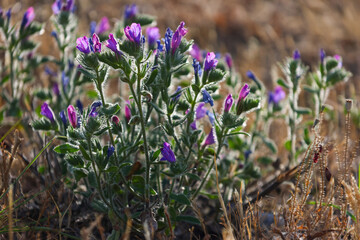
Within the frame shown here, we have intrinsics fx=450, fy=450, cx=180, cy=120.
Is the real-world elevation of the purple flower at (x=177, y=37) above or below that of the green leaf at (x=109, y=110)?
above

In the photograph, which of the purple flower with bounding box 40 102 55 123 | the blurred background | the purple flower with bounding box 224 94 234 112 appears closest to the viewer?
the purple flower with bounding box 224 94 234 112

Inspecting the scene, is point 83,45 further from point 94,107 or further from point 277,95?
point 277,95

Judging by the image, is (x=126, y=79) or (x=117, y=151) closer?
(x=126, y=79)

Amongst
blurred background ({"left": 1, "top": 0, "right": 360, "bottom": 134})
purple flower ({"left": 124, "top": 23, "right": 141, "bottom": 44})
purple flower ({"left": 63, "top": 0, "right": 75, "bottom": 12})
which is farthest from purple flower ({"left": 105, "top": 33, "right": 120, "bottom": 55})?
blurred background ({"left": 1, "top": 0, "right": 360, "bottom": 134})

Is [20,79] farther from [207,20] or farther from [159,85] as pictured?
[207,20]

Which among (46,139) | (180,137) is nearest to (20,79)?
(46,139)

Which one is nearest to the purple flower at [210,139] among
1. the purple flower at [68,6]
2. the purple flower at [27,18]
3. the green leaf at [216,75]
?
the green leaf at [216,75]

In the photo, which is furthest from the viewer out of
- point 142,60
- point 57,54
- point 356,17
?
point 356,17

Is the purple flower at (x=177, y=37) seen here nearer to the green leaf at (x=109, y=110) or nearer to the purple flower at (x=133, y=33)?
the purple flower at (x=133, y=33)

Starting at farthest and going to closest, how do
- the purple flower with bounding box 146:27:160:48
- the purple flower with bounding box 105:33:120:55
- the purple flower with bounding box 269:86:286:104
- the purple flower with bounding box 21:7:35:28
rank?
1. the purple flower with bounding box 269:86:286:104
2. the purple flower with bounding box 21:7:35:28
3. the purple flower with bounding box 146:27:160:48
4. the purple flower with bounding box 105:33:120:55

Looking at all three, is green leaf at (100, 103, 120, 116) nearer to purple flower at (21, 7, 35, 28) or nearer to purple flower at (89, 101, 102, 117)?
purple flower at (89, 101, 102, 117)

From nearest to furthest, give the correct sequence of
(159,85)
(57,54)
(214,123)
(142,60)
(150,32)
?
(142,60) → (159,85) → (214,123) → (150,32) → (57,54)
